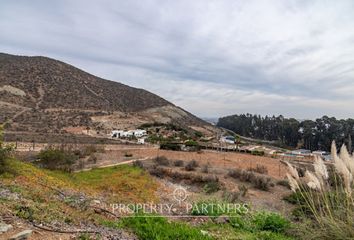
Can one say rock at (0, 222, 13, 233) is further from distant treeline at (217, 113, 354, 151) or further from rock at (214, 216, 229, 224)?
distant treeline at (217, 113, 354, 151)

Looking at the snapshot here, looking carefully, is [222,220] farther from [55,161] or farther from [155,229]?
[55,161]

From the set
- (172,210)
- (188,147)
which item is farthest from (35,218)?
(188,147)

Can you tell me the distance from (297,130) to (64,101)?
142 feet

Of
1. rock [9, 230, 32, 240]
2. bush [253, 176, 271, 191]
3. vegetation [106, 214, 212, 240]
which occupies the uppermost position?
rock [9, 230, 32, 240]

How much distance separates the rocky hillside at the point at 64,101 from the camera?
1737 inches

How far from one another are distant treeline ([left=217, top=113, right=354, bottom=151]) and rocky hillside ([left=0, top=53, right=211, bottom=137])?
70.2ft

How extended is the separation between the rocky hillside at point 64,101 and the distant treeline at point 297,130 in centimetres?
2139

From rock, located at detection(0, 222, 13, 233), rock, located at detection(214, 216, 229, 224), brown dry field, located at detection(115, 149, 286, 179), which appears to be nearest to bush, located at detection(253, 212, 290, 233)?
rock, located at detection(214, 216, 229, 224)

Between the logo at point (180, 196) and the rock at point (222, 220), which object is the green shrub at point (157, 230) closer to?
the rock at point (222, 220)

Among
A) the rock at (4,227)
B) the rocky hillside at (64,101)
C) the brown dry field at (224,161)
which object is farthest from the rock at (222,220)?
the rocky hillside at (64,101)

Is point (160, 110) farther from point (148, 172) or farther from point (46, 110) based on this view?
point (148, 172)

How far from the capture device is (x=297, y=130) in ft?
209

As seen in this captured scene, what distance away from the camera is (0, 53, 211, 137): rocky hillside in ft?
145

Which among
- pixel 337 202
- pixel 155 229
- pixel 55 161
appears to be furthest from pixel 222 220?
pixel 55 161
